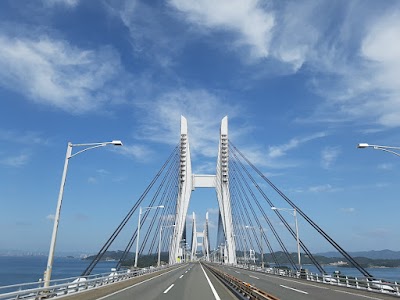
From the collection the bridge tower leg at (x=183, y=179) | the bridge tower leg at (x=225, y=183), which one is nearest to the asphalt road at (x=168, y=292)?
the bridge tower leg at (x=225, y=183)

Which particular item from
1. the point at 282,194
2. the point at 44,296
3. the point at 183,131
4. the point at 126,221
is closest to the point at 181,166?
the point at 183,131

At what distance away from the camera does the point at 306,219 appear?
3409cm

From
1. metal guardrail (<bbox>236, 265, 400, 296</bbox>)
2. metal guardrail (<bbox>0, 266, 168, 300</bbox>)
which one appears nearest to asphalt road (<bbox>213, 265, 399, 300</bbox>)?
metal guardrail (<bbox>236, 265, 400, 296</bbox>)

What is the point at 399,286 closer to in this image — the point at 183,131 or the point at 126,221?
the point at 126,221

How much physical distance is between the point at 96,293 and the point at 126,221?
16213 mm

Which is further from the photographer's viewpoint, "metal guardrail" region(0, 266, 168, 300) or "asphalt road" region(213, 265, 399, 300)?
"asphalt road" region(213, 265, 399, 300)

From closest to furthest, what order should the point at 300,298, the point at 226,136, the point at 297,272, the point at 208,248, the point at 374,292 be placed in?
the point at 300,298 < the point at 374,292 < the point at 297,272 < the point at 226,136 < the point at 208,248

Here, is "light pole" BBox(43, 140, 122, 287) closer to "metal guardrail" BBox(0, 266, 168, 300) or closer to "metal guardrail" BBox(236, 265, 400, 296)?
"metal guardrail" BBox(0, 266, 168, 300)

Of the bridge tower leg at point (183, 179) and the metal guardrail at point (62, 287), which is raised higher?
the bridge tower leg at point (183, 179)

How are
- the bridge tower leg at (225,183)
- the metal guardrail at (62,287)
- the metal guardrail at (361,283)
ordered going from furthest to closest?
the bridge tower leg at (225,183)
the metal guardrail at (361,283)
the metal guardrail at (62,287)

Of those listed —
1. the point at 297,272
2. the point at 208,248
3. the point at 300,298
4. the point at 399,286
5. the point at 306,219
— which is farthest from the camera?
the point at 208,248

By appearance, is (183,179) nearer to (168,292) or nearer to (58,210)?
(168,292)

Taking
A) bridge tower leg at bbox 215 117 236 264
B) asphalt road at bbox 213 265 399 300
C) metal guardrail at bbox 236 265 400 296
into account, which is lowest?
asphalt road at bbox 213 265 399 300

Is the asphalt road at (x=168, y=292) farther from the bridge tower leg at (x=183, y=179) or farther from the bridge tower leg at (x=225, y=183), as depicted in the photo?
the bridge tower leg at (x=183, y=179)
